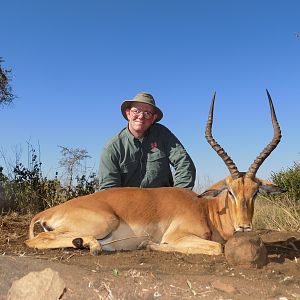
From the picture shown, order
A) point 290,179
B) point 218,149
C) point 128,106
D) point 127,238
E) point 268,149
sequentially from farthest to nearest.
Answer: point 290,179, point 128,106, point 218,149, point 268,149, point 127,238

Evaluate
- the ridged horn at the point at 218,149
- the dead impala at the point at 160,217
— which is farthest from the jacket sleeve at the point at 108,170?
the ridged horn at the point at 218,149

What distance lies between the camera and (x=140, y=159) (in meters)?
7.52

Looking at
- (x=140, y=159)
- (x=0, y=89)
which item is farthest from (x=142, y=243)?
(x=0, y=89)

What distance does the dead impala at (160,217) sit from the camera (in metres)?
5.31

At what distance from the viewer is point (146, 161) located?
754 cm

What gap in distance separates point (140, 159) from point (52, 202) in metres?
3.46

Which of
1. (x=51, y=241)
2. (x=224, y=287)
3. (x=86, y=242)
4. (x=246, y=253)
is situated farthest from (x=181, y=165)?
(x=224, y=287)

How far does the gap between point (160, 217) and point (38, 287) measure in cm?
263

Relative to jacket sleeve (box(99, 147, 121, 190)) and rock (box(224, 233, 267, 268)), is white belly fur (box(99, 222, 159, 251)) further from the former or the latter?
jacket sleeve (box(99, 147, 121, 190))

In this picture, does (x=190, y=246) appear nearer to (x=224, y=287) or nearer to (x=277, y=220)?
(x=224, y=287)

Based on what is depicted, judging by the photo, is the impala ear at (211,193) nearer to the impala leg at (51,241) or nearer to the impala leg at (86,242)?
the impala leg at (86,242)

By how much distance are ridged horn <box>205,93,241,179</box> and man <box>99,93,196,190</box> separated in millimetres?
1274

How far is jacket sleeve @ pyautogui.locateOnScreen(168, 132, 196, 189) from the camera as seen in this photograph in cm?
734

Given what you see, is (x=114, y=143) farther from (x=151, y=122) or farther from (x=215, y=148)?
(x=215, y=148)
